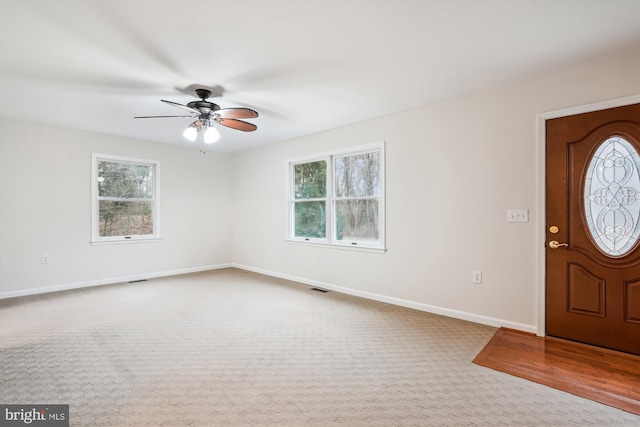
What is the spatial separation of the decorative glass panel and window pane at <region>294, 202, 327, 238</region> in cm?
328

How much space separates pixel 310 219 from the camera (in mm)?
5332

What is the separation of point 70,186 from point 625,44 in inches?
262

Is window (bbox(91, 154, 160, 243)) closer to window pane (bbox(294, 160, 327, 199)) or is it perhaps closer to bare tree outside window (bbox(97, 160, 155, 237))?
bare tree outside window (bbox(97, 160, 155, 237))

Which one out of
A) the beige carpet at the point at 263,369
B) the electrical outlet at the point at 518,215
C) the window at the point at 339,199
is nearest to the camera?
the beige carpet at the point at 263,369

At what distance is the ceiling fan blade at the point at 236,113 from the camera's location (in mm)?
3091

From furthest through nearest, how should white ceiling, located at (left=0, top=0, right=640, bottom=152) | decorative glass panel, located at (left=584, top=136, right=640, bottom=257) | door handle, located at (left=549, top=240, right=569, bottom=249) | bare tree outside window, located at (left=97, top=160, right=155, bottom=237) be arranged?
1. bare tree outside window, located at (left=97, top=160, right=155, bottom=237)
2. door handle, located at (left=549, top=240, right=569, bottom=249)
3. decorative glass panel, located at (left=584, top=136, right=640, bottom=257)
4. white ceiling, located at (left=0, top=0, right=640, bottom=152)

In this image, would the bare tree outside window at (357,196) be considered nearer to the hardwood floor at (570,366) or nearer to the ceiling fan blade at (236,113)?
the ceiling fan blade at (236,113)

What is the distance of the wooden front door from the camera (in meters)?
2.58

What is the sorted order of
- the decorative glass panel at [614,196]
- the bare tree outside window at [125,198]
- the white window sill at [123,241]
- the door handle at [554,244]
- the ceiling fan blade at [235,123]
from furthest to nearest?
the bare tree outside window at [125,198], the white window sill at [123,241], the ceiling fan blade at [235,123], the door handle at [554,244], the decorative glass panel at [614,196]

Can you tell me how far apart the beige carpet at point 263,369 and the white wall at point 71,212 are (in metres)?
0.83

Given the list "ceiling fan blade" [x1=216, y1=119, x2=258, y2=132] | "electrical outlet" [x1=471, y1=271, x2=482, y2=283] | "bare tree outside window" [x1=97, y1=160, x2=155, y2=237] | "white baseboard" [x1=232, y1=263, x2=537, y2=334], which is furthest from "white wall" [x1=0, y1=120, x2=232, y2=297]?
"electrical outlet" [x1=471, y1=271, x2=482, y2=283]

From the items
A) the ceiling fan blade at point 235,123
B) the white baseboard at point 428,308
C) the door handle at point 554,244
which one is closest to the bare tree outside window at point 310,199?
the white baseboard at point 428,308

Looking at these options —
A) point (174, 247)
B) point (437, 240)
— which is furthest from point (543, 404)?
point (174, 247)

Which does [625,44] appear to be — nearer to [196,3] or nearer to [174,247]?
[196,3]
